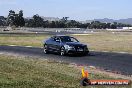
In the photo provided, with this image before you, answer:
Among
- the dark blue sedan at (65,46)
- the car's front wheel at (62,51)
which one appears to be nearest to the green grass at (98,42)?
the dark blue sedan at (65,46)

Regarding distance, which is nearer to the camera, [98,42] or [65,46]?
[65,46]

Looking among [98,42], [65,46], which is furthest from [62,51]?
[98,42]

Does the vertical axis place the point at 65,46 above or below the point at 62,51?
above

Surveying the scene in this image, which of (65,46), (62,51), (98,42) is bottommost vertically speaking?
(98,42)

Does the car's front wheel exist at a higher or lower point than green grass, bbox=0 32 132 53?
higher

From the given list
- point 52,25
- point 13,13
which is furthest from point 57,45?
point 52,25

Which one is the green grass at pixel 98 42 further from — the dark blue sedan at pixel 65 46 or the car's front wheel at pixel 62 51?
the car's front wheel at pixel 62 51

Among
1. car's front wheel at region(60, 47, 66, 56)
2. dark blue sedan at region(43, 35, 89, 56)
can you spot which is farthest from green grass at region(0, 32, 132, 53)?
car's front wheel at region(60, 47, 66, 56)

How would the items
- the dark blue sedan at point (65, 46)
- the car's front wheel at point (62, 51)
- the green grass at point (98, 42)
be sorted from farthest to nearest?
1. the green grass at point (98, 42)
2. the car's front wheel at point (62, 51)
3. the dark blue sedan at point (65, 46)

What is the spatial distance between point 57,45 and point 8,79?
587 inches

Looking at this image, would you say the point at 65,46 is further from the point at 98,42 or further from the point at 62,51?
the point at 98,42

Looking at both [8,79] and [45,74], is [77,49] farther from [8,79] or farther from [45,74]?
[8,79]

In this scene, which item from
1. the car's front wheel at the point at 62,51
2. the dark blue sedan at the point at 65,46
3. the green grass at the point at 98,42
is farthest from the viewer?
the green grass at the point at 98,42

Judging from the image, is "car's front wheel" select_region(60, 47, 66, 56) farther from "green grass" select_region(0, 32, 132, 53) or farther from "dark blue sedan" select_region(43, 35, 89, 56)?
"green grass" select_region(0, 32, 132, 53)
